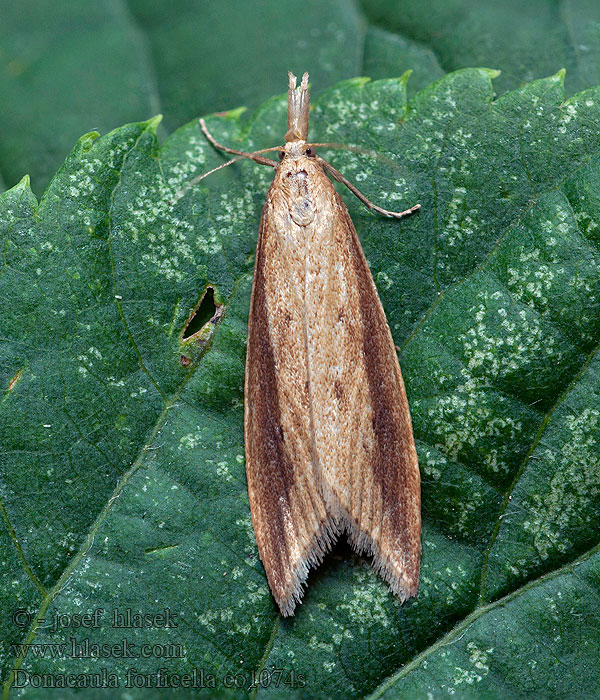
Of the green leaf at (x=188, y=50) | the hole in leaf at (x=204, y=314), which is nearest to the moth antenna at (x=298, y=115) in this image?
the green leaf at (x=188, y=50)

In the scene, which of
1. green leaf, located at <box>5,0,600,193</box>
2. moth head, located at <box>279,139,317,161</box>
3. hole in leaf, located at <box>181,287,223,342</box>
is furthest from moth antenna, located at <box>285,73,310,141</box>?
hole in leaf, located at <box>181,287,223,342</box>

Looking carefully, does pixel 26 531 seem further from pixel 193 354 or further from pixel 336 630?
pixel 336 630

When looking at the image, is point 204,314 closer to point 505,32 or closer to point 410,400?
point 410,400

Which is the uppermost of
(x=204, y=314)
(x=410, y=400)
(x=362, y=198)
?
(x=362, y=198)

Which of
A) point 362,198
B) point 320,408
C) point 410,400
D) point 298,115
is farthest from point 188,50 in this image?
point 410,400

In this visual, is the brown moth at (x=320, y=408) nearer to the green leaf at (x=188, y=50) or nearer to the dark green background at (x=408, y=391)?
the dark green background at (x=408, y=391)

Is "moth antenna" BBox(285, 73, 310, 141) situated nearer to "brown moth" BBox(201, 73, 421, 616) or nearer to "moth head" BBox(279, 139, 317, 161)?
"moth head" BBox(279, 139, 317, 161)
